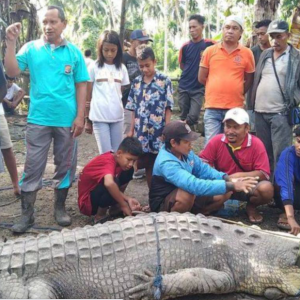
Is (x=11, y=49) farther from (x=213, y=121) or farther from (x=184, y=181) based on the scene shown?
(x=213, y=121)

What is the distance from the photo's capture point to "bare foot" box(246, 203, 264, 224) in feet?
14.1

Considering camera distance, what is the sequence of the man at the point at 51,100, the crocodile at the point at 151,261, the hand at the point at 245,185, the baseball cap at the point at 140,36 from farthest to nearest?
1. the baseball cap at the point at 140,36
2. the man at the point at 51,100
3. the hand at the point at 245,185
4. the crocodile at the point at 151,261

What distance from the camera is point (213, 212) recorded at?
14.2 feet

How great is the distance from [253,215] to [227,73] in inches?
65.2

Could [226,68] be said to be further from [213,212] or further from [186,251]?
[186,251]

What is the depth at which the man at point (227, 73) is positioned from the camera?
480 cm

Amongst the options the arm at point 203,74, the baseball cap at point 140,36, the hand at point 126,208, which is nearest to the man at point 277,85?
the arm at point 203,74

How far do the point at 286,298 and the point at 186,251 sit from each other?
0.81 metres

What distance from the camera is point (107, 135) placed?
4.75m

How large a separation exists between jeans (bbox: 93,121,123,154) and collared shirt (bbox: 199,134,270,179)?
104cm

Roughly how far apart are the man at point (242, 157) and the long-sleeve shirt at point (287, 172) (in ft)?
0.37

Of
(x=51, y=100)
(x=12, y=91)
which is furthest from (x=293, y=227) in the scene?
(x=12, y=91)

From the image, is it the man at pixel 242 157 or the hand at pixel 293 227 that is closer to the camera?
the hand at pixel 293 227

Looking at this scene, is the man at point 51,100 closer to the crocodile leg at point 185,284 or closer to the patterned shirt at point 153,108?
the patterned shirt at point 153,108
